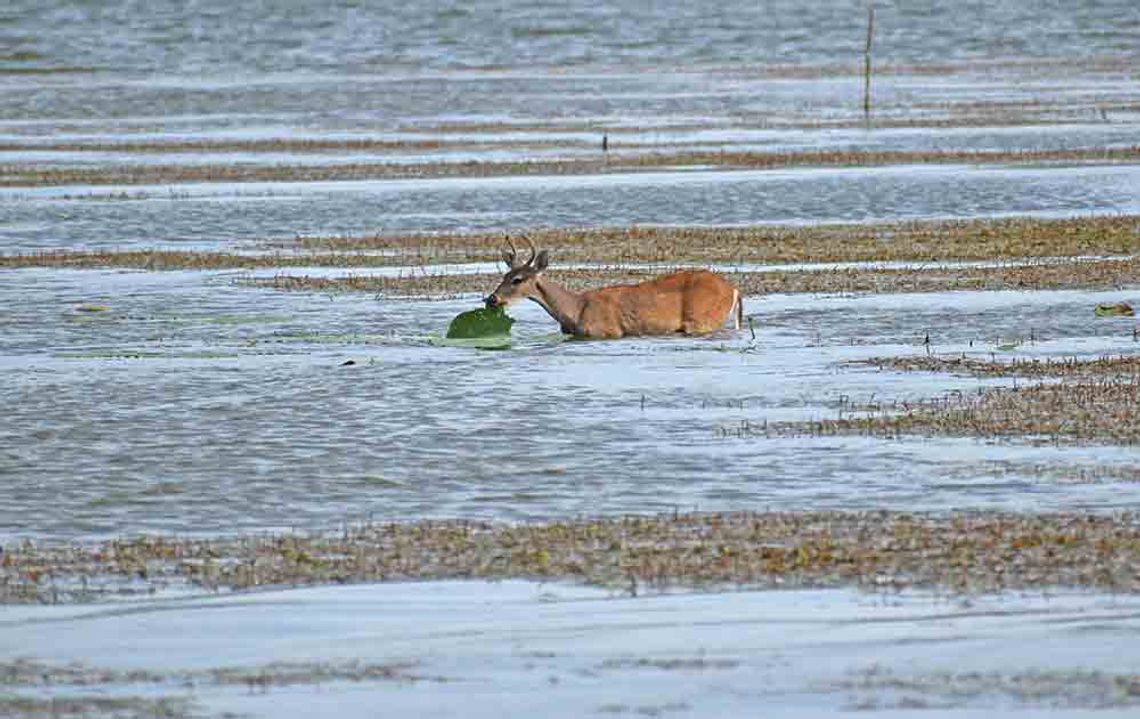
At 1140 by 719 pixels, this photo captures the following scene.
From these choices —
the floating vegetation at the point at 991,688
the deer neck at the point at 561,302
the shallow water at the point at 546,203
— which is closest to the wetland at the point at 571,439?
the floating vegetation at the point at 991,688

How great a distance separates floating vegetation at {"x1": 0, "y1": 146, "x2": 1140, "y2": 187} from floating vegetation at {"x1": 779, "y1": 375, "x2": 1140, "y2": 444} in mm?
20508

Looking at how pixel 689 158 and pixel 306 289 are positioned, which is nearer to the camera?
pixel 306 289

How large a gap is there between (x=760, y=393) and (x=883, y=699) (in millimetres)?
7717

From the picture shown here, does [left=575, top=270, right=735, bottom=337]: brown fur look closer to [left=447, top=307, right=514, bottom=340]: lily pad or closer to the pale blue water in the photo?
the pale blue water

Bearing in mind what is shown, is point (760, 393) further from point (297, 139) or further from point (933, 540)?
point (297, 139)

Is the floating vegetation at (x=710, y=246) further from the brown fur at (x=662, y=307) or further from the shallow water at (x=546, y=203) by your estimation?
the brown fur at (x=662, y=307)

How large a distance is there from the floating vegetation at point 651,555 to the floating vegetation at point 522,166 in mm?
24323

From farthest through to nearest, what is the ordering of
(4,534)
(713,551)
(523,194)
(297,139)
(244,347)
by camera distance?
(297,139), (523,194), (244,347), (4,534), (713,551)

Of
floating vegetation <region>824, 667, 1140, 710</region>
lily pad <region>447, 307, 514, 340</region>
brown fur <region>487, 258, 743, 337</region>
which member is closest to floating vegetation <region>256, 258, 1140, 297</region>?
brown fur <region>487, 258, 743, 337</region>

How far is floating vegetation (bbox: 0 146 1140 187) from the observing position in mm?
36188

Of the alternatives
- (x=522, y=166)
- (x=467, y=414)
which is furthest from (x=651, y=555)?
(x=522, y=166)

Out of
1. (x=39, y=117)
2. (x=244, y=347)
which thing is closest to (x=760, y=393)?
(x=244, y=347)

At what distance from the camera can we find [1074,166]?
35188 millimetres

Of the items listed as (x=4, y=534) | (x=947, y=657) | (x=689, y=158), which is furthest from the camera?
(x=689, y=158)
